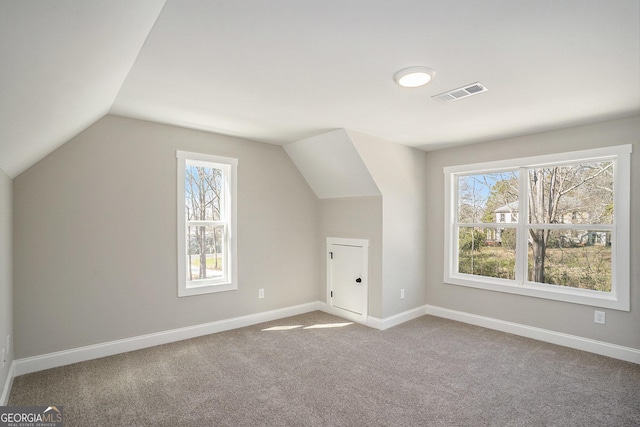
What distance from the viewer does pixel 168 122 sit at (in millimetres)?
3492

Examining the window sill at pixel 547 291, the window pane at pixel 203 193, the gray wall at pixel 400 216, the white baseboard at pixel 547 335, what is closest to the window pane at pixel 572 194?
the window sill at pixel 547 291

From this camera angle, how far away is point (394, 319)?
424 cm

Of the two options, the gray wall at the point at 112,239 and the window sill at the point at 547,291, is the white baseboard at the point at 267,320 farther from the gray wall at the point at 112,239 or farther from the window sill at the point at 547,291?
the window sill at the point at 547,291

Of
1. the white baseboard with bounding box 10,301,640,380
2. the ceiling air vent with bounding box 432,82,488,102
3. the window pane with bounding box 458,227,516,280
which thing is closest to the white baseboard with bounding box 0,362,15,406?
the white baseboard with bounding box 10,301,640,380

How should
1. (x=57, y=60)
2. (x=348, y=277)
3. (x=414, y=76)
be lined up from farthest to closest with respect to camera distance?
(x=348, y=277) < (x=414, y=76) < (x=57, y=60)

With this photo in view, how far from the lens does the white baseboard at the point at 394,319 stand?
4.09 metres

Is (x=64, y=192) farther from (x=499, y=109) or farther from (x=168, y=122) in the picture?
(x=499, y=109)

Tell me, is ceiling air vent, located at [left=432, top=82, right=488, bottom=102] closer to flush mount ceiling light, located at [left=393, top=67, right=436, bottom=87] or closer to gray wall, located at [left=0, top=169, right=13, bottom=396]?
flush mount ceiling light, located at [left=393, top=67, right=436, bottom=87]

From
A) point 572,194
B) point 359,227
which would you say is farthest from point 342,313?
point 572,194

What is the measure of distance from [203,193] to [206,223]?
36cm

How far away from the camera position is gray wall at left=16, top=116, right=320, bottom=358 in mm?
2879

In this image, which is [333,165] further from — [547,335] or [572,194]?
[547,335]

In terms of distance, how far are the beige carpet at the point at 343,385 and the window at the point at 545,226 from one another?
0.72 m

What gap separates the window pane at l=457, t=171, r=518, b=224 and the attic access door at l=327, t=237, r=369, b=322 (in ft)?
4.96
